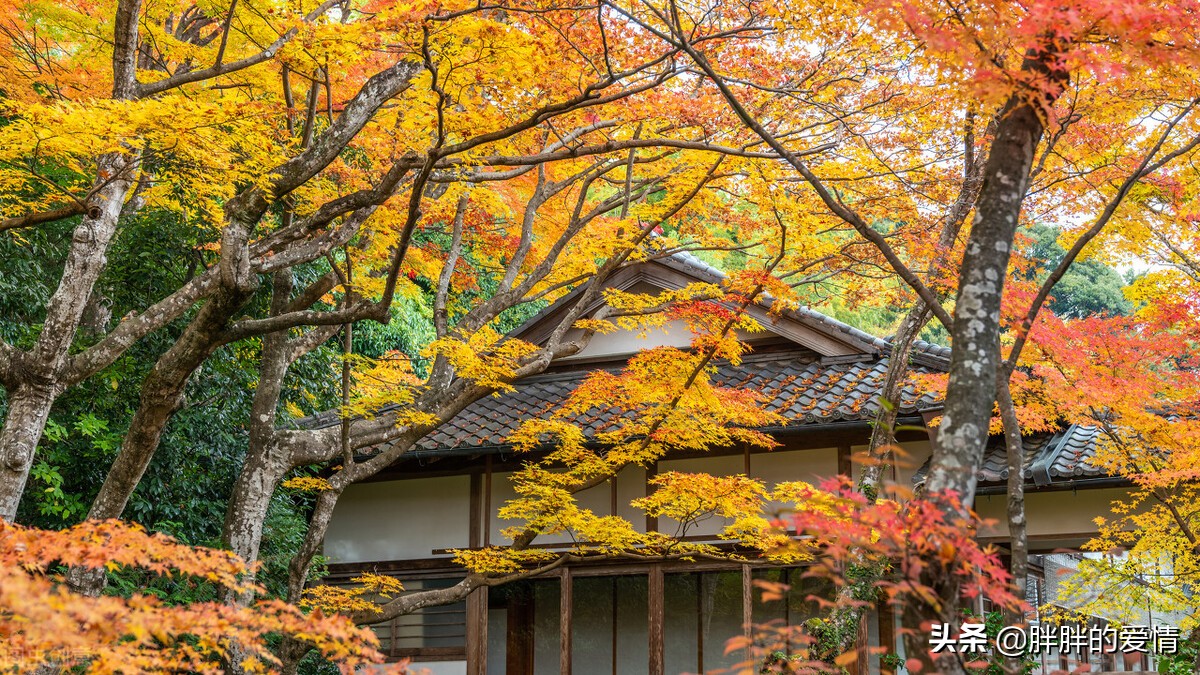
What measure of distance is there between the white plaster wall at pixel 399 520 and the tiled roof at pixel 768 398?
0.71 metres

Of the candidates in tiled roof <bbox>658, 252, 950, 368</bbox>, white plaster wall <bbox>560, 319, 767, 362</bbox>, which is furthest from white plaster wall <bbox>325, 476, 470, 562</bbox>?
tiled roof <bbox>658, 252, 950, 368</bbox>

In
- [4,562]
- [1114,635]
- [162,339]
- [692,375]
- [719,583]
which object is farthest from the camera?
[719,583]

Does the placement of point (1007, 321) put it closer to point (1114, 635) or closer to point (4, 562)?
point (1114, 635)

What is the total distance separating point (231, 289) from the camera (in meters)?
7.43

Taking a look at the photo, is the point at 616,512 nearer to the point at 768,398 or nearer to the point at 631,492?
the point at 631,492

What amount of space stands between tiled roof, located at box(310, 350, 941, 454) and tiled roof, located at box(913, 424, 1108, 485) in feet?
2.57

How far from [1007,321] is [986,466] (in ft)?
6.34

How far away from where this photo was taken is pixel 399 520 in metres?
12.2

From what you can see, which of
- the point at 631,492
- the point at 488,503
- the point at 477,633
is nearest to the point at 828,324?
the point at 631,492

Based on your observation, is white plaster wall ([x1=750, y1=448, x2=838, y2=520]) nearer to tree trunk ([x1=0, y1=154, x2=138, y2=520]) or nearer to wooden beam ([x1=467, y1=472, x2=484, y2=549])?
wooden beam ([x1=467, y1=472, x2=484, y2=549])

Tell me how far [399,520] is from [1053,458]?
23.0 feet

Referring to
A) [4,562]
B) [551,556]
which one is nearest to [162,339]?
[551,556]

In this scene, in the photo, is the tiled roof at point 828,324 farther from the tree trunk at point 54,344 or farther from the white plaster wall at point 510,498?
the tree trunk at point 54,344

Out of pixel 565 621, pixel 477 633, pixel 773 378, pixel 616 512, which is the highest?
pixel 773 378
